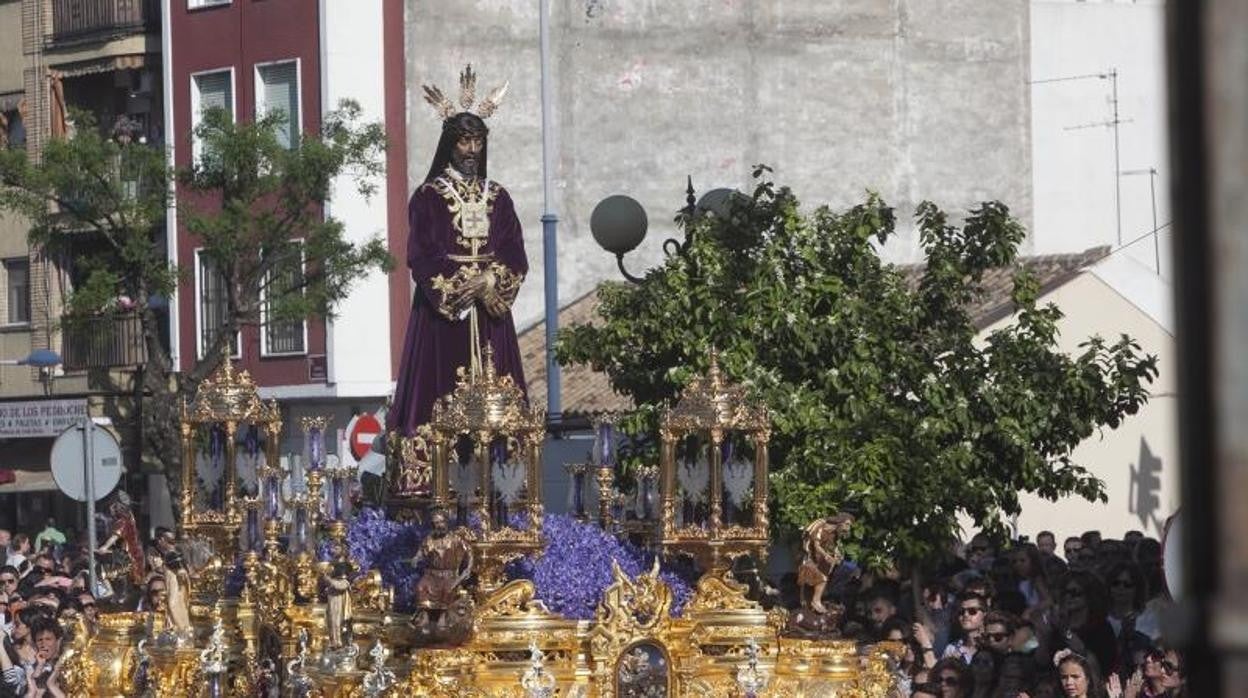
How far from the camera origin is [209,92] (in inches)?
1496

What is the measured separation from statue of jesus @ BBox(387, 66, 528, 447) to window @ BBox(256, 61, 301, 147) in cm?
2298

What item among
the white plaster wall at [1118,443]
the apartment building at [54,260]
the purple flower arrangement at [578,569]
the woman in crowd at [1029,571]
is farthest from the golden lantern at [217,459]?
the apartment building at [54,260]

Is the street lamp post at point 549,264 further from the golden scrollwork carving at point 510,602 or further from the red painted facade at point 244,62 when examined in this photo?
the golden scrollwork carving at point 510,602

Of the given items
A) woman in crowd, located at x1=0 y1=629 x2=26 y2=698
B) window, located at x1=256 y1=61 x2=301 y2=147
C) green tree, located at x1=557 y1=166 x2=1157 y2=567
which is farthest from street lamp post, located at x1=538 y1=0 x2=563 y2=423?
window, located at x1=256 y1=61 x2=301 y2=147

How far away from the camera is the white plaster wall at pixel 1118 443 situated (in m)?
28.8

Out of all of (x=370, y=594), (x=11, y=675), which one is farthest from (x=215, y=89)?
(x=370, y=594)

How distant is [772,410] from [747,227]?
5.35ft

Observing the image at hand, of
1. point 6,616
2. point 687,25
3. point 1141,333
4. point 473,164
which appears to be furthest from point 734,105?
point 473,164

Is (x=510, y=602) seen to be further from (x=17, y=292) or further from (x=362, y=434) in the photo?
(x=17, y=292)

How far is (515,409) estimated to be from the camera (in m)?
10.4

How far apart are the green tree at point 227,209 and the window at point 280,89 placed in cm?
309

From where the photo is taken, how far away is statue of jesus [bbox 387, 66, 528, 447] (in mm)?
13008

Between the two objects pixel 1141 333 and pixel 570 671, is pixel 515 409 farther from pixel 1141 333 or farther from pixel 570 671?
pixel 1141 333

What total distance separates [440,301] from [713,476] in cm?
263
